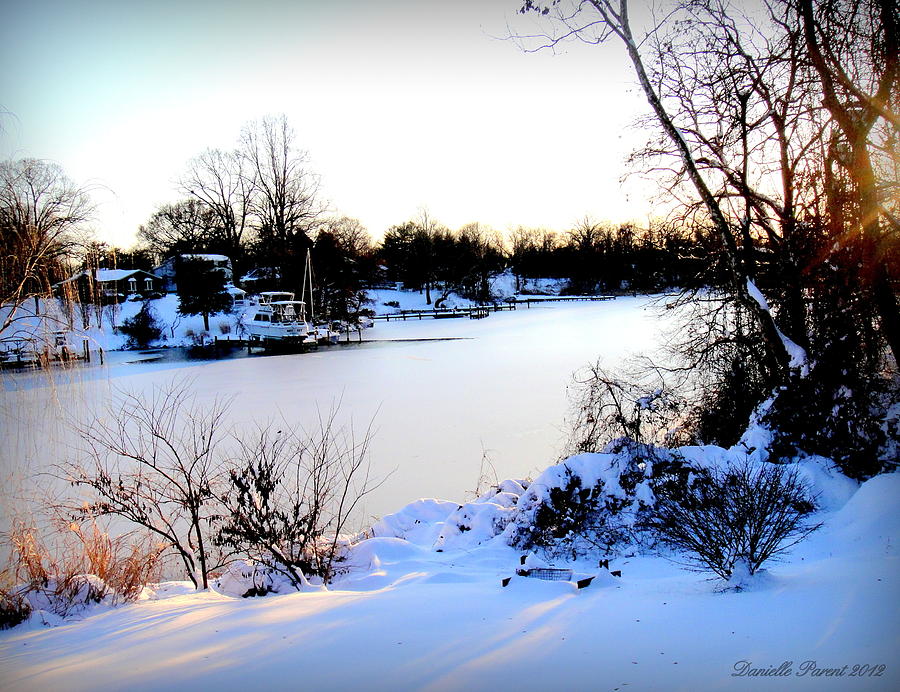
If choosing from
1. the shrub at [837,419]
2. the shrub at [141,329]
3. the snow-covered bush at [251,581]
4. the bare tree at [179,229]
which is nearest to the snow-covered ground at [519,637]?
the snow-covered bush at [251,581]

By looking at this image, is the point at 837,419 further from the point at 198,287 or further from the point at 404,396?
the point at 198,287

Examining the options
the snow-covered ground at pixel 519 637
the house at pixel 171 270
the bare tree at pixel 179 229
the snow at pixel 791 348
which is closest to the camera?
the snow-covered ground at pixel 519 637

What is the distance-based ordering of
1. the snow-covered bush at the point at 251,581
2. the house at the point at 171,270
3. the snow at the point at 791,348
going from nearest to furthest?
1. the snow-covered bush at the point at 251,581
2. the snow at the point at 791,348
3. the house at the point at 171,270

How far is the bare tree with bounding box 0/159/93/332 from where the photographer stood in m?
4.99

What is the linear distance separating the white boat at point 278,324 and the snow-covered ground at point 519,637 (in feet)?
80.4

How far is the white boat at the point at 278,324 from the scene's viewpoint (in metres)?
28.1

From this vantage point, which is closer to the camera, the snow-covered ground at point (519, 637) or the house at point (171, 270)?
the snow-covered ground at point (519, 637)

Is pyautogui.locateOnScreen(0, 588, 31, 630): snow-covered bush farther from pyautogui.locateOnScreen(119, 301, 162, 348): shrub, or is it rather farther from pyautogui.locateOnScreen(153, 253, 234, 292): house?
pyautogui.locateOnScreen(153, 253, 234, 292): house

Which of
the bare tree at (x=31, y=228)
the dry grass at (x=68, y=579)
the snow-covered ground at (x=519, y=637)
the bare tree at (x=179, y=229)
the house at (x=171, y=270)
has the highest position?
the bare tree at (x=179, y=229)

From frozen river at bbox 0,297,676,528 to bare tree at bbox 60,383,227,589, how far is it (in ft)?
1.98

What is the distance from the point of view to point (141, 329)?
100 ft

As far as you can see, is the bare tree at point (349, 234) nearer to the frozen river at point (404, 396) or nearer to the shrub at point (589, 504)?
the frozen river at point (404, 396)

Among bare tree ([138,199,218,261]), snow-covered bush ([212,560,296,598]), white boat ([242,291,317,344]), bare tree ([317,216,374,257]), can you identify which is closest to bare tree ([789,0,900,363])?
snow-covered bush ([212,560,296,598])

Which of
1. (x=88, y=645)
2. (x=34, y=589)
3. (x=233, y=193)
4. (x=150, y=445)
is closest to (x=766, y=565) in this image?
(x=88, y=645)
